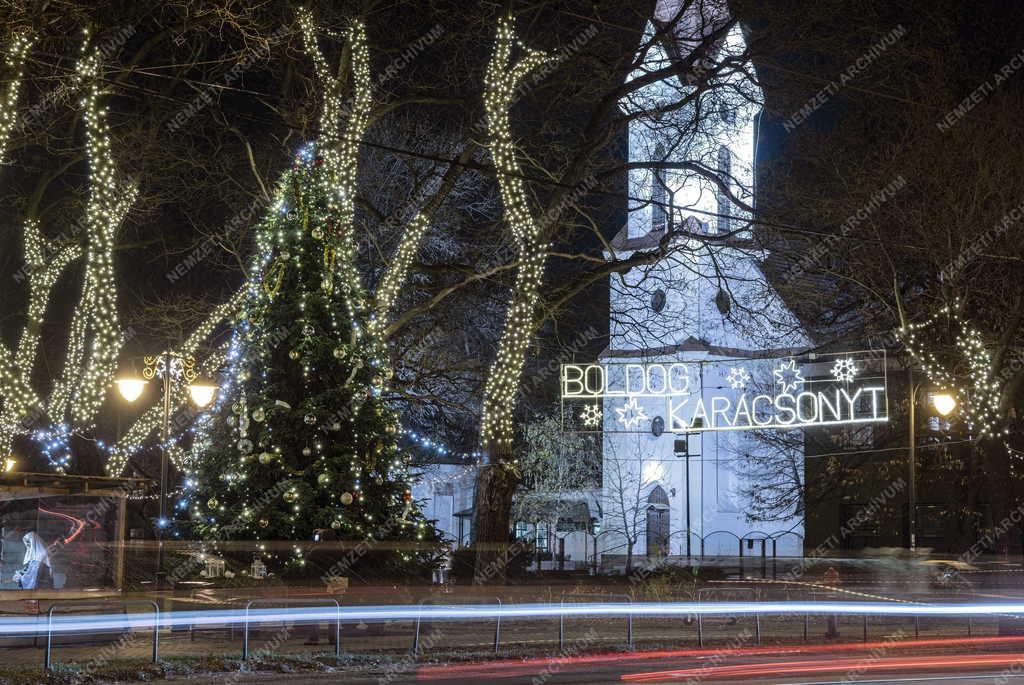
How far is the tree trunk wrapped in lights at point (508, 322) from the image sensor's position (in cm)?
2530

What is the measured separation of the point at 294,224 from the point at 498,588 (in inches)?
324

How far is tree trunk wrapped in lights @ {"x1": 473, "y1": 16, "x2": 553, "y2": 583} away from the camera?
83.0ft

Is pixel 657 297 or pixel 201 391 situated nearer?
pixel 201 391

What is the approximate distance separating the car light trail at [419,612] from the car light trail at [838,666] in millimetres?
1675

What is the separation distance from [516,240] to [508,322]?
71.9 inches

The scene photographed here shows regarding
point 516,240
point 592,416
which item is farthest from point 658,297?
point 516,240

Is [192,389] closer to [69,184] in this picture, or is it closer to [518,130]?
[518,130]

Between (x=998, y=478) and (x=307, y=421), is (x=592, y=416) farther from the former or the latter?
(x=307, y=421)

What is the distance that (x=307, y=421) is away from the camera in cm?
2120

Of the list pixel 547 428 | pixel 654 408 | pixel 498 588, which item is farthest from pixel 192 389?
pixel 654 408

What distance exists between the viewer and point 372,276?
113 feet

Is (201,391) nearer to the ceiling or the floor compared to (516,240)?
nearer to the floor

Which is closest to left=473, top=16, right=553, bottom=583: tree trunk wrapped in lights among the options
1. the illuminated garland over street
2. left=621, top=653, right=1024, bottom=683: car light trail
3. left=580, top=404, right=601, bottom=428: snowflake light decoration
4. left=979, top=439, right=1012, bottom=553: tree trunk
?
the illuminated garland over street

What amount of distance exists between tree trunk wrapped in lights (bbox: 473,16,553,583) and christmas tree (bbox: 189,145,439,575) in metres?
2.90
